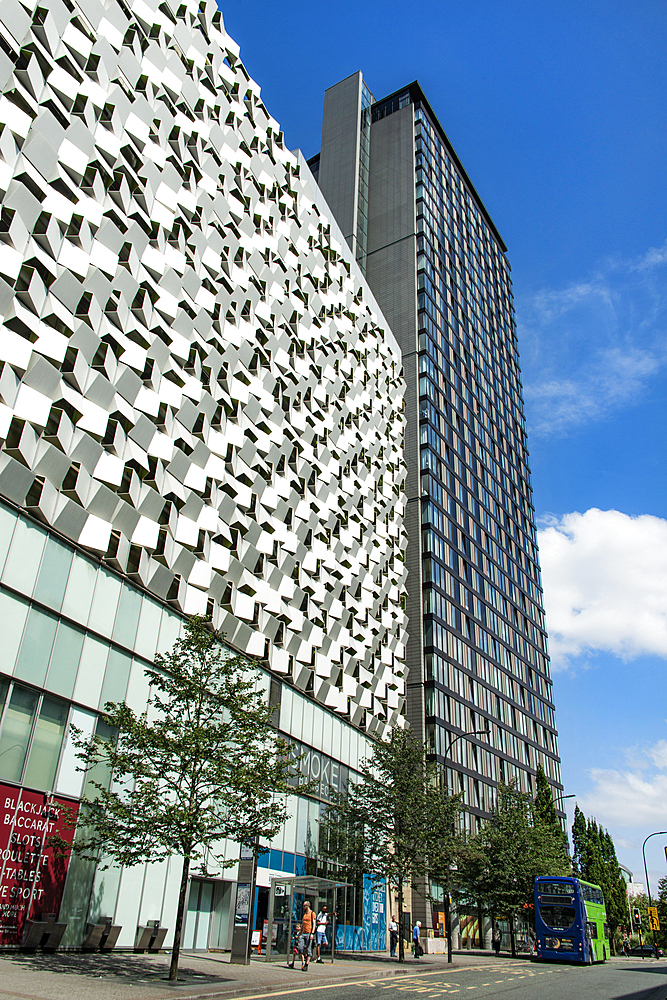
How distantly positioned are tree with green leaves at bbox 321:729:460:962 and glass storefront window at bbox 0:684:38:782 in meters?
20.7

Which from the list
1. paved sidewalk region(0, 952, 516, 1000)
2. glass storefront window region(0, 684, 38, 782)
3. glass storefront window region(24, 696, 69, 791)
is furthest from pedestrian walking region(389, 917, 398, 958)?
glass storefront window region(0, 684, 38, 782)

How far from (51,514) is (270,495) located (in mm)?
14383

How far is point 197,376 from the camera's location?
30.2m

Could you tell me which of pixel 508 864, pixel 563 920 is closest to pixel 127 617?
pixel 563 920

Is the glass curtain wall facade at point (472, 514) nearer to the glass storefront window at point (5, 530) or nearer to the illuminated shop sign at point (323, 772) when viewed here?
the illuminated shop sign at point (323, 772)

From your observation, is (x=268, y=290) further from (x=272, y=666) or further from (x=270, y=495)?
(x=272, y=666)

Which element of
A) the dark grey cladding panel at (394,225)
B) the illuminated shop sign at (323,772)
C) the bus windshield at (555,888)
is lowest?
the bus windshield at (555,888)

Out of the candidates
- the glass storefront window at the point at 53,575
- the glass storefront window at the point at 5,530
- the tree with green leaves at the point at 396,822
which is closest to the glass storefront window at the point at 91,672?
the glass storefront window at the point at 53,575

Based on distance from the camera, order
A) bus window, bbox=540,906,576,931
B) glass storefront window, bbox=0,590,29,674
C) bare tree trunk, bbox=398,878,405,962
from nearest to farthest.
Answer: glass storefront window, bbox=0,590,29,674 < bare tree trunk, bbox=398,878,405,962 < bus window, bbox=540,906,576,931

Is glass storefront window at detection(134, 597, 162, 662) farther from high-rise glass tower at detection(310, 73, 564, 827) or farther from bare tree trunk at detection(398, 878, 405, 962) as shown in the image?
high-rise glass tower at detection(310, 73, 564, 827)

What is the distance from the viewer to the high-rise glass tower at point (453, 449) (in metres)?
61.7

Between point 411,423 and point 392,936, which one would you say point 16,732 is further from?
point 411,423

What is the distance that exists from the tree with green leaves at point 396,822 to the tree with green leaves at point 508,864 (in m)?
6.40

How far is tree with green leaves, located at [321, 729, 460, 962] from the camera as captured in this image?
34.5 meters
